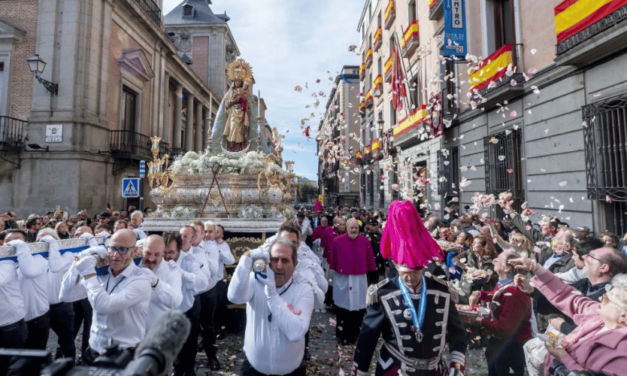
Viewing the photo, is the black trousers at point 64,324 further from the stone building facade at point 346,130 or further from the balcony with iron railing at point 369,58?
the stone building facade at point 346,130

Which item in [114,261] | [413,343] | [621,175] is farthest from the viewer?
[621,175]

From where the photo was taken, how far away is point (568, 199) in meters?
9.18

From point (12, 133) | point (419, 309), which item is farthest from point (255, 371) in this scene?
point (12, 133)

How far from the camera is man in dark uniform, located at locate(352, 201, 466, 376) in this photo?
9.14 feet

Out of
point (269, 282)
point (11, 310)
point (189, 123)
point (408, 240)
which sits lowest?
point (11, 310)

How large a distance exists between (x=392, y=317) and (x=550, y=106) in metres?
9.58

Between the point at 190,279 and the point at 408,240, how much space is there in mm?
2715

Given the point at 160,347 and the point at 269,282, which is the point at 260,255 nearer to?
the point at 269,282

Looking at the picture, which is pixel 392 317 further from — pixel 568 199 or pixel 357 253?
pixel 568 199

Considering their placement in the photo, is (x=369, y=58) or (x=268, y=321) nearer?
(x=268, y=321)

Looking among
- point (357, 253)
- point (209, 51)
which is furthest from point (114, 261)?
point (209, 51)

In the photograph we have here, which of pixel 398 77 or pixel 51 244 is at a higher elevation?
pixel 398 77

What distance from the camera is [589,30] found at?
25.4 feet

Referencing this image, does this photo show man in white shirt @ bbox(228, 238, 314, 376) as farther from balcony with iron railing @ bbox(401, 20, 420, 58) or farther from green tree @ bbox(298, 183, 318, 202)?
green tree @ bbox(298, 183, 318, 202)
